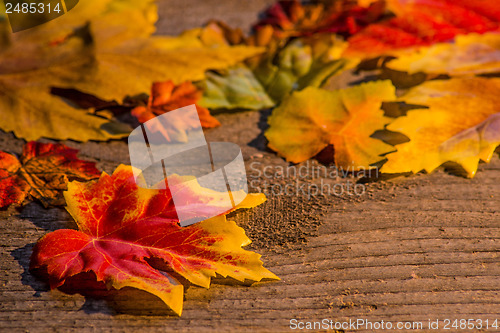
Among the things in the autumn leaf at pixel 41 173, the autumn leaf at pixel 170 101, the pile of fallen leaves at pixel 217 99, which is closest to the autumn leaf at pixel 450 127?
the pile of fallen leaves at pixel 217 99

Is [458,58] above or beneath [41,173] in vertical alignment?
above

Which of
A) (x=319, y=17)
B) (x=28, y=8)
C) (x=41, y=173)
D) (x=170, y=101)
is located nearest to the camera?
(x=41, y=173)

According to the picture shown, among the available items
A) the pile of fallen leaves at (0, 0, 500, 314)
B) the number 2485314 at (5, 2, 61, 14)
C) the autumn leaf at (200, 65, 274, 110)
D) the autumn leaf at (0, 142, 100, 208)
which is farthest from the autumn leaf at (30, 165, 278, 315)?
the number 2485314 at (5, 2, 61, 14)

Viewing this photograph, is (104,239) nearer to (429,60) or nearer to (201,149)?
(201,149)
